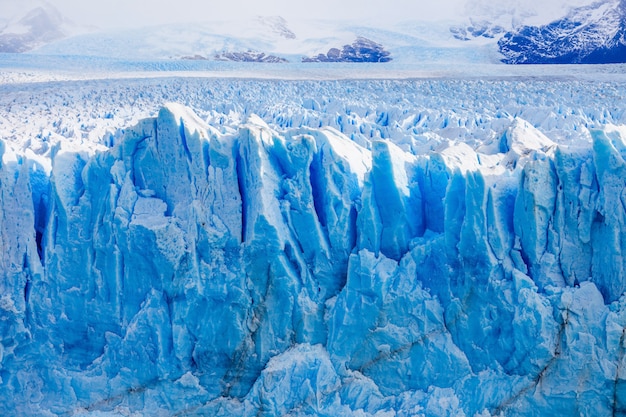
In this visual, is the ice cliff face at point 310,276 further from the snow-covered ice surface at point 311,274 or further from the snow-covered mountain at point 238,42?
the snow-covered mountain at point 238,42

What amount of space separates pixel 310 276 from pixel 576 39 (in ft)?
51.1

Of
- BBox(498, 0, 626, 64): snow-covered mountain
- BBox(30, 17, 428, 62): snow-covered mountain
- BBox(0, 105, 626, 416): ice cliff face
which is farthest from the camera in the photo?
BBox(30, 17, 428, 62): snow-covered mountain

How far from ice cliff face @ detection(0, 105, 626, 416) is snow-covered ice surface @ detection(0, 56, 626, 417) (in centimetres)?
2

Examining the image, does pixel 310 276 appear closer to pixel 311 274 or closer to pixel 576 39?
pixel 311 274

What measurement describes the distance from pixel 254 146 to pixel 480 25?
57.8ft

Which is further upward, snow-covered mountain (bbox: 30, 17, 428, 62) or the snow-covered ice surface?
snow-covered mountain (bbox: 30, 17, 428, 62)

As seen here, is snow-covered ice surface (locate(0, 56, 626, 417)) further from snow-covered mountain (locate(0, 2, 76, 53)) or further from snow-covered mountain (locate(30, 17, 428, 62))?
snow-covered mountain (locate(0, 2, 76, 53))

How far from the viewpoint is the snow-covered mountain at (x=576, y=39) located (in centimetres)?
1778

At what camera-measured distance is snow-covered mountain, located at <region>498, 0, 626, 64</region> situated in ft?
58.3

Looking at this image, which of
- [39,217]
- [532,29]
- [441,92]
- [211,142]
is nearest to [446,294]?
[211,142]

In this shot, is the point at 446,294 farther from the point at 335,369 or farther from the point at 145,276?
the point at 145,276

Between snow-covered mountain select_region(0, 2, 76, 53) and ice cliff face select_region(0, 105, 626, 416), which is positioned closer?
ice cliff face select_region(0, 105, 626, 416)

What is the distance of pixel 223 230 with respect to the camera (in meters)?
5.86

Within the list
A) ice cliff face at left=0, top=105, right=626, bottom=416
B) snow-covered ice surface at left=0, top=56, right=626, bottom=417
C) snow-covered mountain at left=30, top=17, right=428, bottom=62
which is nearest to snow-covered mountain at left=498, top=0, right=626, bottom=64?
snow-covered mountain at left=30, top=17, right=428, bottom=62
